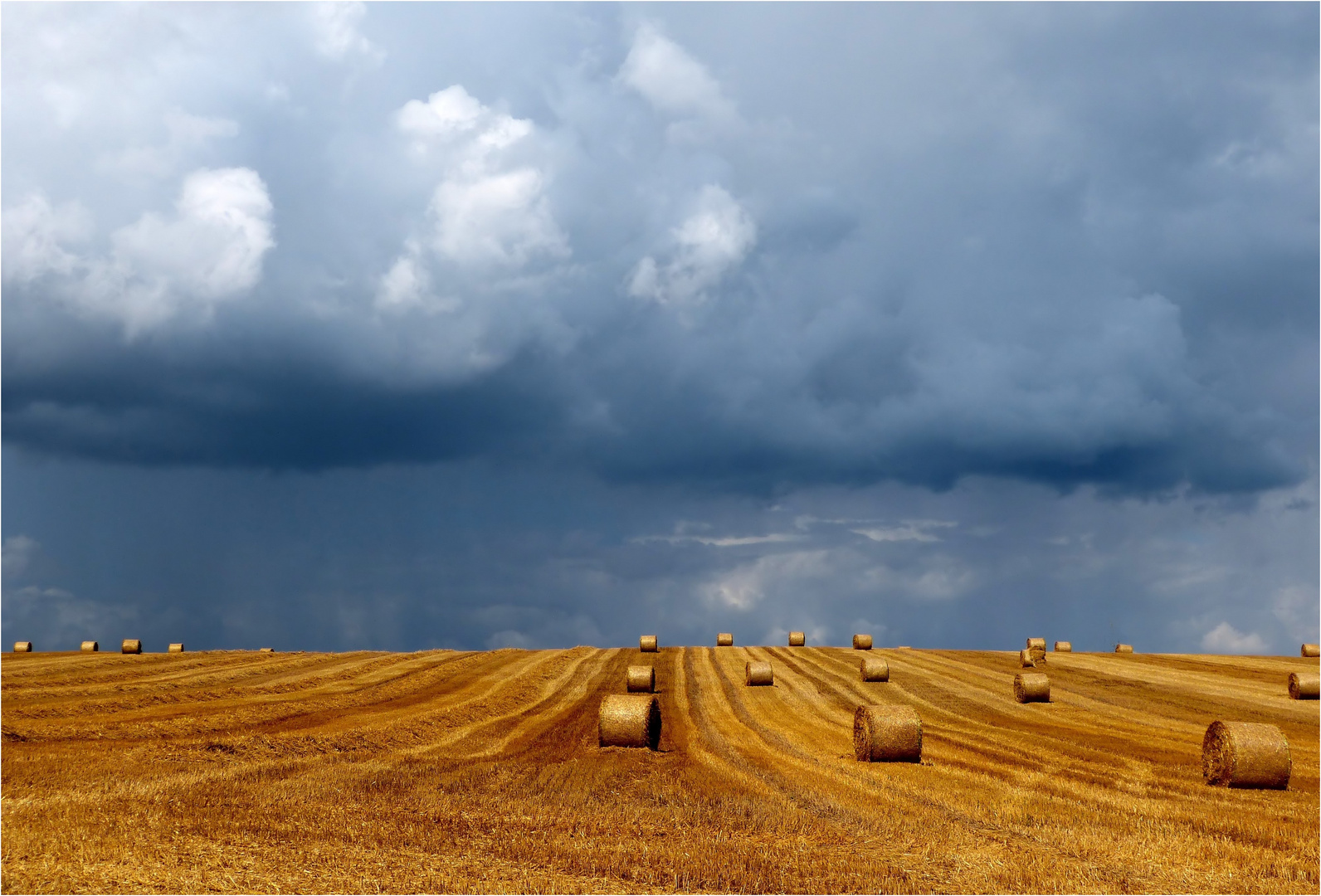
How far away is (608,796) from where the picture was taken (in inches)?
609

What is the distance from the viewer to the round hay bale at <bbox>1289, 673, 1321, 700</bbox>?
3459cm

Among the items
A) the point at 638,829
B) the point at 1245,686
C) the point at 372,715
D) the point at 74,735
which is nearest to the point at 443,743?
the point at 372,715

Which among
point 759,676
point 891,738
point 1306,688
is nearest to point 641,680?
point 759,676

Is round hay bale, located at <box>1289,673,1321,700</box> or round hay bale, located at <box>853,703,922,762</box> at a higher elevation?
round hay bale, located at <box>853,703,922,762</box>

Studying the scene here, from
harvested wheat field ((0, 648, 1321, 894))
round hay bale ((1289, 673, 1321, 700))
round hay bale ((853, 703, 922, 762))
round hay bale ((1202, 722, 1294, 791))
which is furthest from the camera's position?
round hay bale ((1289, 673, 1321, 700))

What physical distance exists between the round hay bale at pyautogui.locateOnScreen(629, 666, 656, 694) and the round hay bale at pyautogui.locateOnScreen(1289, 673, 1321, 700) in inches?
978

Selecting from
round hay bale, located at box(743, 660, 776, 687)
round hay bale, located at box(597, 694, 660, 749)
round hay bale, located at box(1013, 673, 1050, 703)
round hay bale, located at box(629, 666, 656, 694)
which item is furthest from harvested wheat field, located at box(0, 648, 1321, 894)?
round hay bale, located at box(743, 660, 776, 687)

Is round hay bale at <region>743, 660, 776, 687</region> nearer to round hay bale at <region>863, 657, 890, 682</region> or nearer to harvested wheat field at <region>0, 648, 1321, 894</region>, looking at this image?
harvested wheat field at <region>0, 648, 1321, 894</region>

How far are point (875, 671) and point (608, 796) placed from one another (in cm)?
2581

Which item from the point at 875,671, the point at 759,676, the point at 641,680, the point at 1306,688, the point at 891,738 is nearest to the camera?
the point at 891,738

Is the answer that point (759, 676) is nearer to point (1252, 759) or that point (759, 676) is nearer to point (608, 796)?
point (1252, 759)

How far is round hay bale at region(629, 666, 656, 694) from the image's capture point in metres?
33.8

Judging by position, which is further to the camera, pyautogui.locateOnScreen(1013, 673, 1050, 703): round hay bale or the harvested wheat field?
pyautogui.locateOnScreen(1013, 673, 1050, 703): round hay bale

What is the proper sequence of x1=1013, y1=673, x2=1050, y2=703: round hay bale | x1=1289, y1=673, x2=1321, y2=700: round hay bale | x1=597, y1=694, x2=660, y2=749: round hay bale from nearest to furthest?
x1=597, y1=694, x2=660, y2=749: round hay bale < x1=1013, y1=673, x2=1050, y2=703: round hay bale < x1=1289, y1=673, x2=1321, y2=700: round hay bale
